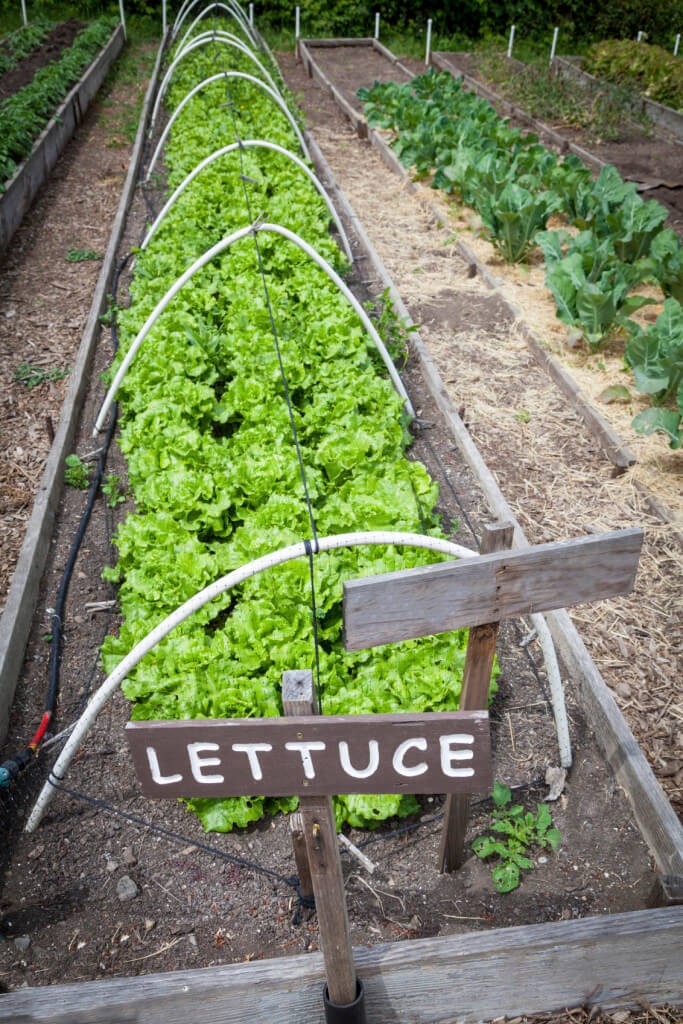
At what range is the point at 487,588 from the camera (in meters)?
2.17

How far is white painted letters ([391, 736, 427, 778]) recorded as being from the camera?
1.80 meters

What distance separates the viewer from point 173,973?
251cm

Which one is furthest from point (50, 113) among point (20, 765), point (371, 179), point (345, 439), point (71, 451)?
point (20, 765)

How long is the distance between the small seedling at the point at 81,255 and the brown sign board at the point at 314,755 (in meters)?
7.96

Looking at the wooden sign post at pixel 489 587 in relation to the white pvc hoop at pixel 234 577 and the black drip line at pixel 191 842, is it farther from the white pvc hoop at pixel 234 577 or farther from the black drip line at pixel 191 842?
the black drip line at pixel 191 842

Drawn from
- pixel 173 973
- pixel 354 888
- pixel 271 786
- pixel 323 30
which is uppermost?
pixel 323 30

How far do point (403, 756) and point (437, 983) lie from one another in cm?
122

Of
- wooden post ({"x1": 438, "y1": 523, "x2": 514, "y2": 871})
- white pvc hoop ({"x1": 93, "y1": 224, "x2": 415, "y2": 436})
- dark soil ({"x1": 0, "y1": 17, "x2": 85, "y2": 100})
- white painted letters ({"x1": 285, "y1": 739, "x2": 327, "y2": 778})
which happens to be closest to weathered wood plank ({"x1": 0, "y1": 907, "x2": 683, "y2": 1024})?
wooden post ({"x1": 438, "y1": 523, "x2": 514, "y2": 871})

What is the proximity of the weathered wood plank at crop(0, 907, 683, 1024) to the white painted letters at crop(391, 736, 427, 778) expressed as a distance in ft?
3.38

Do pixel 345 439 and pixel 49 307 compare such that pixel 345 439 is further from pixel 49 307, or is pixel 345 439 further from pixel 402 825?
pixel 49 307

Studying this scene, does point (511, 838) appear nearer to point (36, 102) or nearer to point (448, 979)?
point (448, 979)

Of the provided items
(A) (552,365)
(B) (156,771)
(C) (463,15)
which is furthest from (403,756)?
(C) (463,15)

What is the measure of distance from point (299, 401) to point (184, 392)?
0.76m

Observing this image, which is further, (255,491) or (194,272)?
(194,272)
